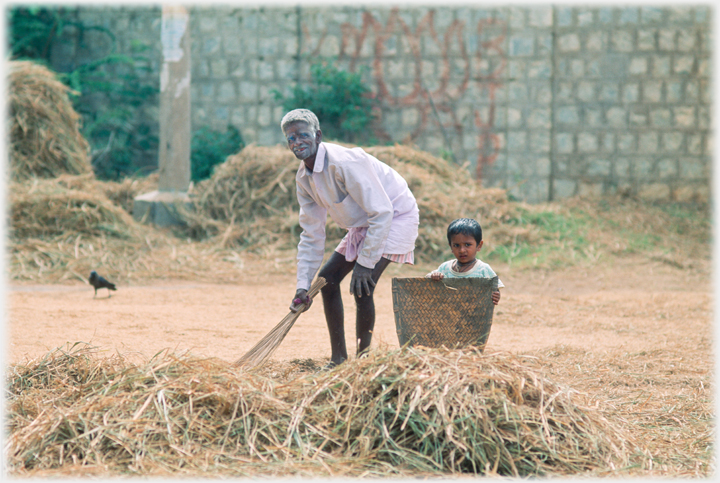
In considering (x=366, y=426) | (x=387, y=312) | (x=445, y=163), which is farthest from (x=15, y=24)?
(x=366, y=426)

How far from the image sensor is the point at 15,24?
9367mm

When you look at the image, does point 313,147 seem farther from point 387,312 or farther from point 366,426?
point 387,312

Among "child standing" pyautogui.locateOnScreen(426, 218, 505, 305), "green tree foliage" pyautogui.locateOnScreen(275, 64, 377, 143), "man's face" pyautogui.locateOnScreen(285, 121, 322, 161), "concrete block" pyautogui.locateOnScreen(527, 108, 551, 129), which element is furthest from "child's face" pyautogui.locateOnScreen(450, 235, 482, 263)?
"concrete block" pyautogui.locateOnScreen(527, 108, 551, 129)

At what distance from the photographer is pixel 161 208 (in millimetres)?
7922

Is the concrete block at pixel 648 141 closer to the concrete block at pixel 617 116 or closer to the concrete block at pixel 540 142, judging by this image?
the concrete block at pixel 617 116

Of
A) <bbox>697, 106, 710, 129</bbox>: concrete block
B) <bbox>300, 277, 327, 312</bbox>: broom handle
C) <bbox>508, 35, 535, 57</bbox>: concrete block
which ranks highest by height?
<bbox>508, 35, 535, 57</bbox>: concrete block

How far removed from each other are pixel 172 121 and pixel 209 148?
1.17 meters

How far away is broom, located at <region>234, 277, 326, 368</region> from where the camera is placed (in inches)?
118

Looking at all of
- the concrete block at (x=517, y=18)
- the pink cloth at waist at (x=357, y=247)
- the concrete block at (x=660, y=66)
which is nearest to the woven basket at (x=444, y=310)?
the pink cloth at waist at (x=357, y=247)

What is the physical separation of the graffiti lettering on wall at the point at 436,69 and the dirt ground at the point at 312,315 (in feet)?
9.80

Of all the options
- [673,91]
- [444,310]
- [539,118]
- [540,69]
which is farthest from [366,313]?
[673,91]

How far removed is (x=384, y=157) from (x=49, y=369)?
18.2 ft

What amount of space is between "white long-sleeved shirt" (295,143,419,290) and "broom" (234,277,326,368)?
7 centimetres

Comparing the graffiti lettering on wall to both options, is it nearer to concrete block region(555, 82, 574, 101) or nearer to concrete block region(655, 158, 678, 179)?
concrete block region(555, 82, 574, 101)
